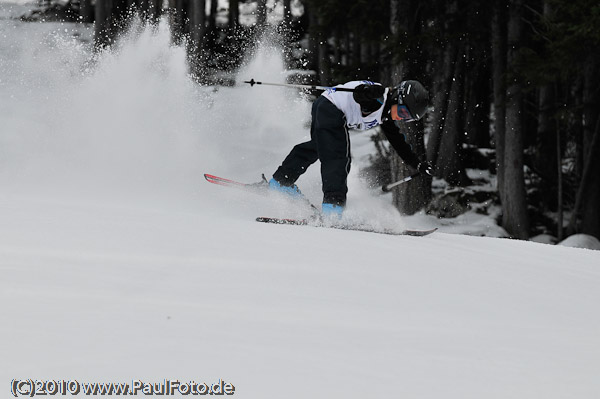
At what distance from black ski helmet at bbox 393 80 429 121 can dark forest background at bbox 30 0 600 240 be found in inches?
196

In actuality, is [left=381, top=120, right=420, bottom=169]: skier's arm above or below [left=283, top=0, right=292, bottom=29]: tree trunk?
below

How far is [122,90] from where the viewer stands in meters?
10.9

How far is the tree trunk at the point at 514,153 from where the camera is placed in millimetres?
13289

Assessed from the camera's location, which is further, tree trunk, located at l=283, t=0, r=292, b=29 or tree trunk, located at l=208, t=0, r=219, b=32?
tree trunk, located at l=208, t=0, r=219, b=32

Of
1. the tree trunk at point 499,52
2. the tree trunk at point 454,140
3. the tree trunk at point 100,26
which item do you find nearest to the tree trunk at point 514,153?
the tree trunk at point 499,52

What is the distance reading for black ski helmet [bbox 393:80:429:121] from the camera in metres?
6.11

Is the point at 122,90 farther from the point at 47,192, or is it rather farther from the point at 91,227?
the point at 91,227

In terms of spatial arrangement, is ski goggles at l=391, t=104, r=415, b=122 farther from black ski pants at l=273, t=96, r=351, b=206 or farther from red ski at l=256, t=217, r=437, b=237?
red ski at l=256, t=217, r=437, b=237

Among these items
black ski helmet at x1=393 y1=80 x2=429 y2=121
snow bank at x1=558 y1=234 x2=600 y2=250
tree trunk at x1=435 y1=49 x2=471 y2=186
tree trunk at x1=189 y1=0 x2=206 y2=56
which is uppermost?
tree trunk at x1=189 y1=0 x2=206 y2=56

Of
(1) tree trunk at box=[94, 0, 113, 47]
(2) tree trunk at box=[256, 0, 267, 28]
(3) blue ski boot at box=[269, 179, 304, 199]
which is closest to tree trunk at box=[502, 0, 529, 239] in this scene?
(3) blue ski boot at box=[269, 179, 304, 199]

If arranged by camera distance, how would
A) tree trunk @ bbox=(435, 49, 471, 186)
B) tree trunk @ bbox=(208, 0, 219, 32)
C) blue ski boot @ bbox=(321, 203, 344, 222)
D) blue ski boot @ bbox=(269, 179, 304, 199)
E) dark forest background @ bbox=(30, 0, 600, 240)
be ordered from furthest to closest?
tree trunk @ bbox=(208, 0, 219, 32), tree trunk @ bbox=(435, 49, 471, 186), dark forest background @ bbox=(30, 0, 600, 240), blue ski boot @ bbox=(269, 179, 304, 199), blue ski boot @ bbox=(321, 203, 344, 222)

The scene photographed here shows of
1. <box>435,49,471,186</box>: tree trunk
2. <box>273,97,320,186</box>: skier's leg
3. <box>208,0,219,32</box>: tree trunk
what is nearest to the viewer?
<box>273,97,320,186</box>: skier's leg

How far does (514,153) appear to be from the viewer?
44.7 ft

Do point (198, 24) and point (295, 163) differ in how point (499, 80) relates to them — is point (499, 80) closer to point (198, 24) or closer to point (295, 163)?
point (295, 163)
